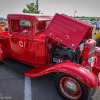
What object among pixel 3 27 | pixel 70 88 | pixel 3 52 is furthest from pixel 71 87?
pixel 3 27

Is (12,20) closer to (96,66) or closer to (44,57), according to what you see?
(44,57)

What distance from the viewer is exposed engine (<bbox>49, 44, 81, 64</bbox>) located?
109 inches

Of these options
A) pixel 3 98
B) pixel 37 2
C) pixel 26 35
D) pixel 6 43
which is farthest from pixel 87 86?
pixel 37 2

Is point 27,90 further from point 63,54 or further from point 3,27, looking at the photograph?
point 3,27

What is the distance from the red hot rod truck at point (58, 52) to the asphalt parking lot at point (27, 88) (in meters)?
0.33

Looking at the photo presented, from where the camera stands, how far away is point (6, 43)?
12.5 ft

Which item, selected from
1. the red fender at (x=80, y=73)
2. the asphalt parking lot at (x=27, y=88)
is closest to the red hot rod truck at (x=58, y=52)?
the red fender at (x=80, y=73)

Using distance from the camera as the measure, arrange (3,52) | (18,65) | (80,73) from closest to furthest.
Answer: (80,73) < (18,65) < (3,52)

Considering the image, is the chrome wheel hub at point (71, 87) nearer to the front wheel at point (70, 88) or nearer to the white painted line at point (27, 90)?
the front wheel at point (70, 88)

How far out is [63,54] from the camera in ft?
9.36

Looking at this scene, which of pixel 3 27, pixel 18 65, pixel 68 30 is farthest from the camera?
pixel 3 27

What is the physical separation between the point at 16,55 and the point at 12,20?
1.18 metres

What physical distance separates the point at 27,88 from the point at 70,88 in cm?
117

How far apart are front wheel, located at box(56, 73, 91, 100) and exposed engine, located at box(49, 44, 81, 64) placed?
2.17ft
